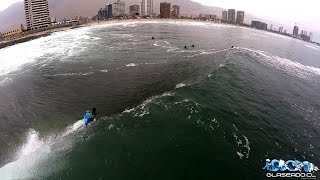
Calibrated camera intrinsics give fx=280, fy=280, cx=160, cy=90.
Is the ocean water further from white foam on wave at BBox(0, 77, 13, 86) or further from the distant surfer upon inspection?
the distant surfer

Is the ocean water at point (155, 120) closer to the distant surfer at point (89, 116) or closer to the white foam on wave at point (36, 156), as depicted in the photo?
the white foam on wave at point (36, 156)

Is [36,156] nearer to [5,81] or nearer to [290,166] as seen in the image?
[290,166]

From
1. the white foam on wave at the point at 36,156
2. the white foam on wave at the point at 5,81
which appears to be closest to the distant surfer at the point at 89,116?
the white foam on wave at the point at 36,156

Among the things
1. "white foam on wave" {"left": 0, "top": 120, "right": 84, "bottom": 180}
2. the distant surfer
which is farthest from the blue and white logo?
the distant surfer

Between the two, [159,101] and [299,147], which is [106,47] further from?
[299,147]

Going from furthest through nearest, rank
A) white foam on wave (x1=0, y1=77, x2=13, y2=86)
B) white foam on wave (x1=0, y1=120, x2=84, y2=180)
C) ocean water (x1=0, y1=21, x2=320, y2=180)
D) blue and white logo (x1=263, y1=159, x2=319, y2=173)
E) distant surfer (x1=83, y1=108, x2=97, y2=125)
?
white foam on wave (x1=0, y1=77, x2=13, y2=86) → distant surfer (x1=83, y1=108, x2=97, y2=125) → blue and white logo (x1=263, y1=159, x2=319, y2=173) → ocean water (x1=0, y1=21, x2=320, y2=180) → white foam on wave (x1=0, y1=120, x2=84, y2=180)
